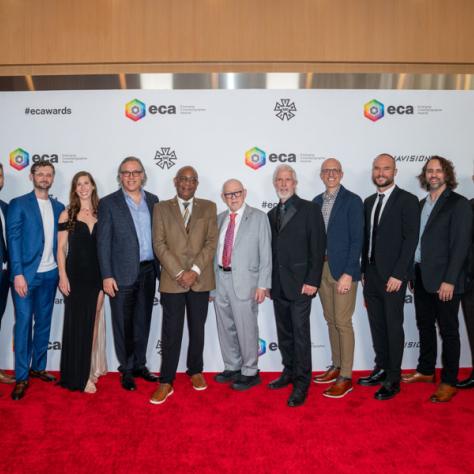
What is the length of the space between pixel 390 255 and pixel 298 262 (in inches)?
29.5

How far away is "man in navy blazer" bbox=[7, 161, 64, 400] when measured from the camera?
3404 millimetres

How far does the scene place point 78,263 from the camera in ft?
10.9

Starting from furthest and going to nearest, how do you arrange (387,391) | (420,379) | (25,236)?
(420,379)
(25,236)
(387,391)

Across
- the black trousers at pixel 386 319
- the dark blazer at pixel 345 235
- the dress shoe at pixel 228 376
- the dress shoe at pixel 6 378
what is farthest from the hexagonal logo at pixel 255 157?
the dress shoe at pixel 6 378

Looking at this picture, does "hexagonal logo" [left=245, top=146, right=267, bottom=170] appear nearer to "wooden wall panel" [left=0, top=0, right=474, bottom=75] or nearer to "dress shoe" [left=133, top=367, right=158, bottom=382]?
"wooden wall panel" [left=0, top=0, right=474, bottom=75]

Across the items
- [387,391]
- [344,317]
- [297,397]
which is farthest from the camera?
[344,317]

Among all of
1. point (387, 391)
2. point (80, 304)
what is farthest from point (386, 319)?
point (80, 304)

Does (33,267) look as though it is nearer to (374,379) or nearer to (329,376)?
(329,376)

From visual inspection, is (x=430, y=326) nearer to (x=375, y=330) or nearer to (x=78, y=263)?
(x=375, y=330)

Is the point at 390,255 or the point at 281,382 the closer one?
the point at 390,255

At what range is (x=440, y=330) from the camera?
331cm

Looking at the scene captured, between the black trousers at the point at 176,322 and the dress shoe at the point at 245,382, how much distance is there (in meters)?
0.51

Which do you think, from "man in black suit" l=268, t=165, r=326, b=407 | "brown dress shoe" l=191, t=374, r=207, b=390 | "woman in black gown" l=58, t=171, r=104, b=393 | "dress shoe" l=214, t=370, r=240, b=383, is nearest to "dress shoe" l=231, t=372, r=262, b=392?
"dress shoe" l=214, t=370, r=240, b=383

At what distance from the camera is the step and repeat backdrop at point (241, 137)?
12.9 feet
